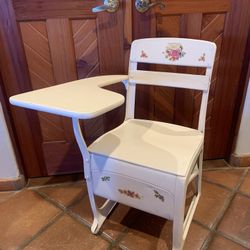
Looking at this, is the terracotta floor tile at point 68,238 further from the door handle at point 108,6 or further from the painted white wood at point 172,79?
the door handle at point 108,6

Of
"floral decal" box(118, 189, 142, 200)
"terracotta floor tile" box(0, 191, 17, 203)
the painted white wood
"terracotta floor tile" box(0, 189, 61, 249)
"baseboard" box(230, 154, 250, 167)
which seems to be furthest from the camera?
"baseboard" box(230, 154, 250, 167)

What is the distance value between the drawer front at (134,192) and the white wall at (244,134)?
807 millimetres

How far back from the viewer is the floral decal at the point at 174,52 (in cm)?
103

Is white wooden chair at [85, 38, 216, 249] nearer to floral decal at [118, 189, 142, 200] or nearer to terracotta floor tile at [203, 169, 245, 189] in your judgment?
floral decal at [118, 189, 142, 200]

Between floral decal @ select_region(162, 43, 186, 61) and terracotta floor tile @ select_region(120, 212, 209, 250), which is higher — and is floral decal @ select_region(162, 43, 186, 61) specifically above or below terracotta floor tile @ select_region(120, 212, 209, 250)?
above

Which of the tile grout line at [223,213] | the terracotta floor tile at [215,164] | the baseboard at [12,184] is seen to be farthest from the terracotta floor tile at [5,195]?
the terracotta floor tile at [215,164]

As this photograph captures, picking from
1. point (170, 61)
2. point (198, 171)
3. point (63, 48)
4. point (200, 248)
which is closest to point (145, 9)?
point (170, 61)

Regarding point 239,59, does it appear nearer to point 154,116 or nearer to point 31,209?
point 154,116

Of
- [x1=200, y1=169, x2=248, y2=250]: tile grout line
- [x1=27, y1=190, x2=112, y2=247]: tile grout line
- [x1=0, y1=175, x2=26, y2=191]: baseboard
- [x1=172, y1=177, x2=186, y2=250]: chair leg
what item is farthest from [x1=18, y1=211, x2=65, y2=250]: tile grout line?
[x1=200, y1=169, x2=248, y2=250]: tile grout line

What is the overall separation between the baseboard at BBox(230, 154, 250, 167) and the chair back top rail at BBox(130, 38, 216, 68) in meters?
0.75

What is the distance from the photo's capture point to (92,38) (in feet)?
3.79

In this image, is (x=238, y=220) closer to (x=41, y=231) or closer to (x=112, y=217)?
(x=112, y=217)

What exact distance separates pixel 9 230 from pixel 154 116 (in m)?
0.97

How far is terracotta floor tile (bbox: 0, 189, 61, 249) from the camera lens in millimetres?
1107
